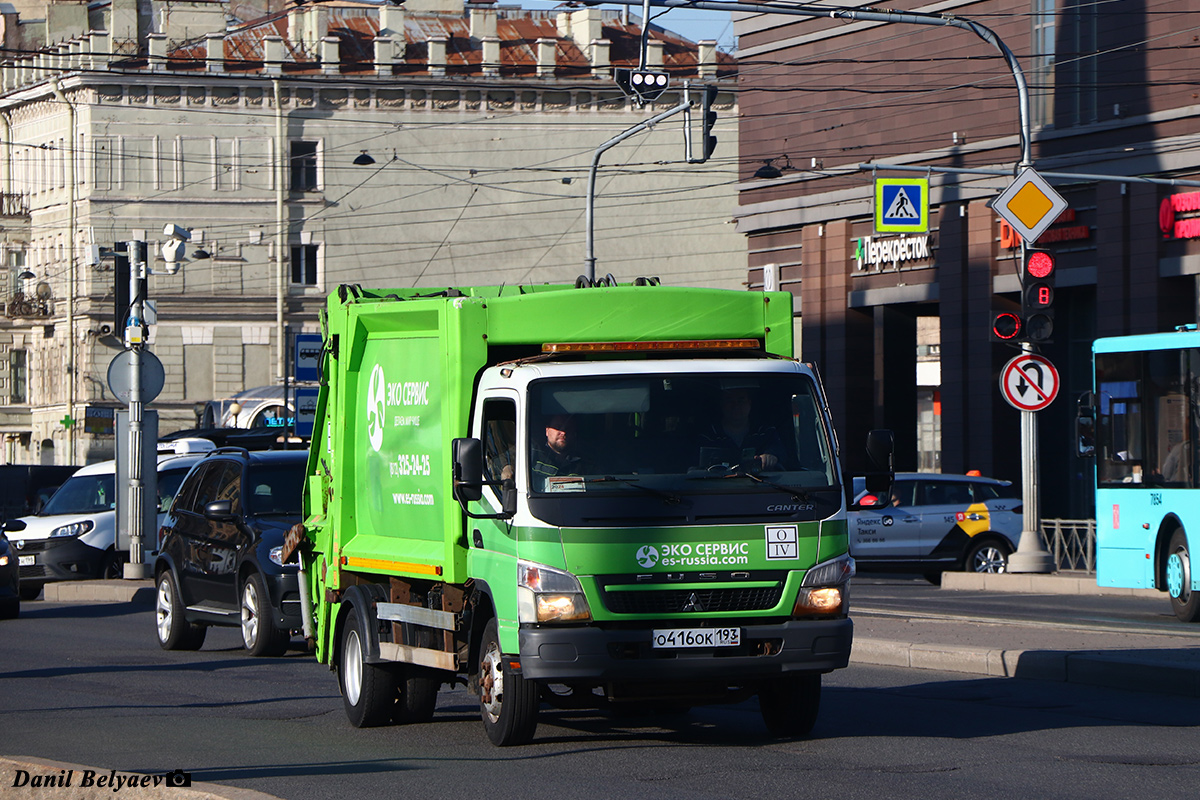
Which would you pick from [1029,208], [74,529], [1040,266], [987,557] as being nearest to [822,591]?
[1040,266]

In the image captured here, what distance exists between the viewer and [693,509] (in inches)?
376

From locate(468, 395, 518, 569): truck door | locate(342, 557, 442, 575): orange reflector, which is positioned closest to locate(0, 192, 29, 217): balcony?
locate(342, 557, 442, 575): orange reflector

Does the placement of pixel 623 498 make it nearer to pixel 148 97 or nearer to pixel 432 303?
pixel 432 303

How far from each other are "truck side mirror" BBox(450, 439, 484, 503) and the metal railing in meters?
19.3

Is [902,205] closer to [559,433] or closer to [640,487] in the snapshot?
[559,433]

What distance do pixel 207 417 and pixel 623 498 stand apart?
48.5 metres

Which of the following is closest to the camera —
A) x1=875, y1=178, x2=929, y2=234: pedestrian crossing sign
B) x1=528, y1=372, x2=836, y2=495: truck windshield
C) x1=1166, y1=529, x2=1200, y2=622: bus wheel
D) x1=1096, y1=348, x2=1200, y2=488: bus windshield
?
x1=528, y1=372, x2=836, y2=495: truck windshield

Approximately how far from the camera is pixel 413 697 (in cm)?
1126

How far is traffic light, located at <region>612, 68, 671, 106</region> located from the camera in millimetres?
25000

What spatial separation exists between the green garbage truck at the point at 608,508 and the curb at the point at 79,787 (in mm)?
2204

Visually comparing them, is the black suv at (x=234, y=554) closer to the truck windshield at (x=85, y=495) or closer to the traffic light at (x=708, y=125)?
the truck windshield at (x=85, y=495)

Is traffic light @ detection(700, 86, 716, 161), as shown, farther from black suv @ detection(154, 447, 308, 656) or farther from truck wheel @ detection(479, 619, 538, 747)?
truck wheel @ detection(479, 619, 538, 747)

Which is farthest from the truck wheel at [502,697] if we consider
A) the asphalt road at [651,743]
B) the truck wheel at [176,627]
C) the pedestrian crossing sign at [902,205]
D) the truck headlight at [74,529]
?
the pedestrian crossing sign at [902,205]

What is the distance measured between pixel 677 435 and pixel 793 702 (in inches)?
64.1
